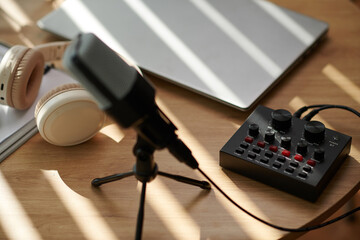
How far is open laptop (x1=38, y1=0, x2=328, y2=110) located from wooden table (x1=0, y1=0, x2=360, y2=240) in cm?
Answer: 4

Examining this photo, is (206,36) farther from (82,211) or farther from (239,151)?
(82,211)

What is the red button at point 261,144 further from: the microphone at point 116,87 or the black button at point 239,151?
the microphone at point 116,87

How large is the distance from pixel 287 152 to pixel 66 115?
1.40 feet

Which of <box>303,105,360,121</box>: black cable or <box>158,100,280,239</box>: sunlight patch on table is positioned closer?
<box>158,100,280,239</box>: sunlight patch on table

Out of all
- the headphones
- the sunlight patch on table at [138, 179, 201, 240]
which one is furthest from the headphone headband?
the sunlight patch on table at [138, 179, 201, 240]


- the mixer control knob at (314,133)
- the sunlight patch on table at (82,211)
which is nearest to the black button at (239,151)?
the mixer control knob at (314,133)

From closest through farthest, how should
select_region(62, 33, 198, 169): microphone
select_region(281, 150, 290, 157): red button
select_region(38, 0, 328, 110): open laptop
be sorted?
select_region(62, 33, 198, 169): microphone, select_region(281, 150, 290, 157): red button, select_region(38, 0, 328, 110): open laptop

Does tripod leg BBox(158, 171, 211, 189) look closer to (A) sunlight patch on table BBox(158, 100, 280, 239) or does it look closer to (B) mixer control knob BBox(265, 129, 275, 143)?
(A) sunlight patch on table BBox(158, 100, 280, 239)

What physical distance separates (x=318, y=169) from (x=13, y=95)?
637 millimetres

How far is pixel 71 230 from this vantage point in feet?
2.98

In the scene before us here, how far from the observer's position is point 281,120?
0.98 metres

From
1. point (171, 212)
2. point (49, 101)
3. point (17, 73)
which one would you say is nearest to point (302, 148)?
point (171, 212)

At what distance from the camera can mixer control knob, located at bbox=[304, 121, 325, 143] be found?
0.94m

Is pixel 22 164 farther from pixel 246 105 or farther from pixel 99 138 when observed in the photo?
pixel 246 105
